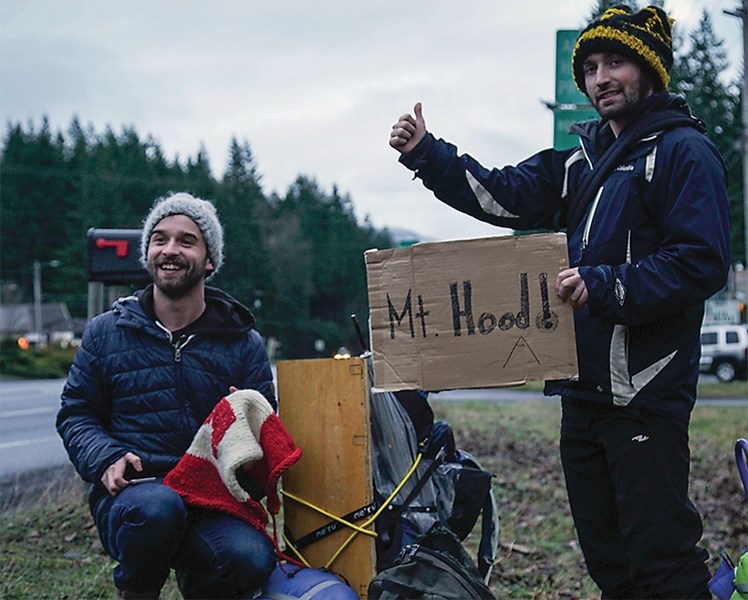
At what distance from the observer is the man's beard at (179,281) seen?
3.23 metres

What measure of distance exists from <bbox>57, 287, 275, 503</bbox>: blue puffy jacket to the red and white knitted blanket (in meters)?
0.18

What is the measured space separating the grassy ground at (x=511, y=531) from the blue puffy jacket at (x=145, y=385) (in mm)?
1072

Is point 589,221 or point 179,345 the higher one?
point 589,221

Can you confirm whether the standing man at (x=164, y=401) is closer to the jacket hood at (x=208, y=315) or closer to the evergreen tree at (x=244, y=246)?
the jacket hood at (x=208, y=315)

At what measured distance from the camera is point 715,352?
91.5ft

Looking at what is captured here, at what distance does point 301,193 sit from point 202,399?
74.7 meters

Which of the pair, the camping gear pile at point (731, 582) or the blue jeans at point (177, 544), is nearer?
the camping gear pile at point (731, 582)

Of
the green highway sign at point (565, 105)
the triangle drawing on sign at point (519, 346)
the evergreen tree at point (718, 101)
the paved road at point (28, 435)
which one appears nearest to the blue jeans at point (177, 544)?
the triangle drawing on sign at point (519, 346)

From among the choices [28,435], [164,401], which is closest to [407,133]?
[164,401]

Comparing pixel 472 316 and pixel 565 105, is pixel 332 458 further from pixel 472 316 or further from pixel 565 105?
pixel 565 105

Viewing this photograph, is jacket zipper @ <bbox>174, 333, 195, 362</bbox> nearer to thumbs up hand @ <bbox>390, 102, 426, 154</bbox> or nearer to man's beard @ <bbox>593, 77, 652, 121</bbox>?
thumbs up hand @ <bbox>390, 102, 426, 154</bbox>

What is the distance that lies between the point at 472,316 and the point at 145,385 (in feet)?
4.15

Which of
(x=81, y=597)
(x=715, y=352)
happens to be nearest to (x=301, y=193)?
(x=715, y=352)

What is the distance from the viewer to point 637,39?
2664 millimetres
